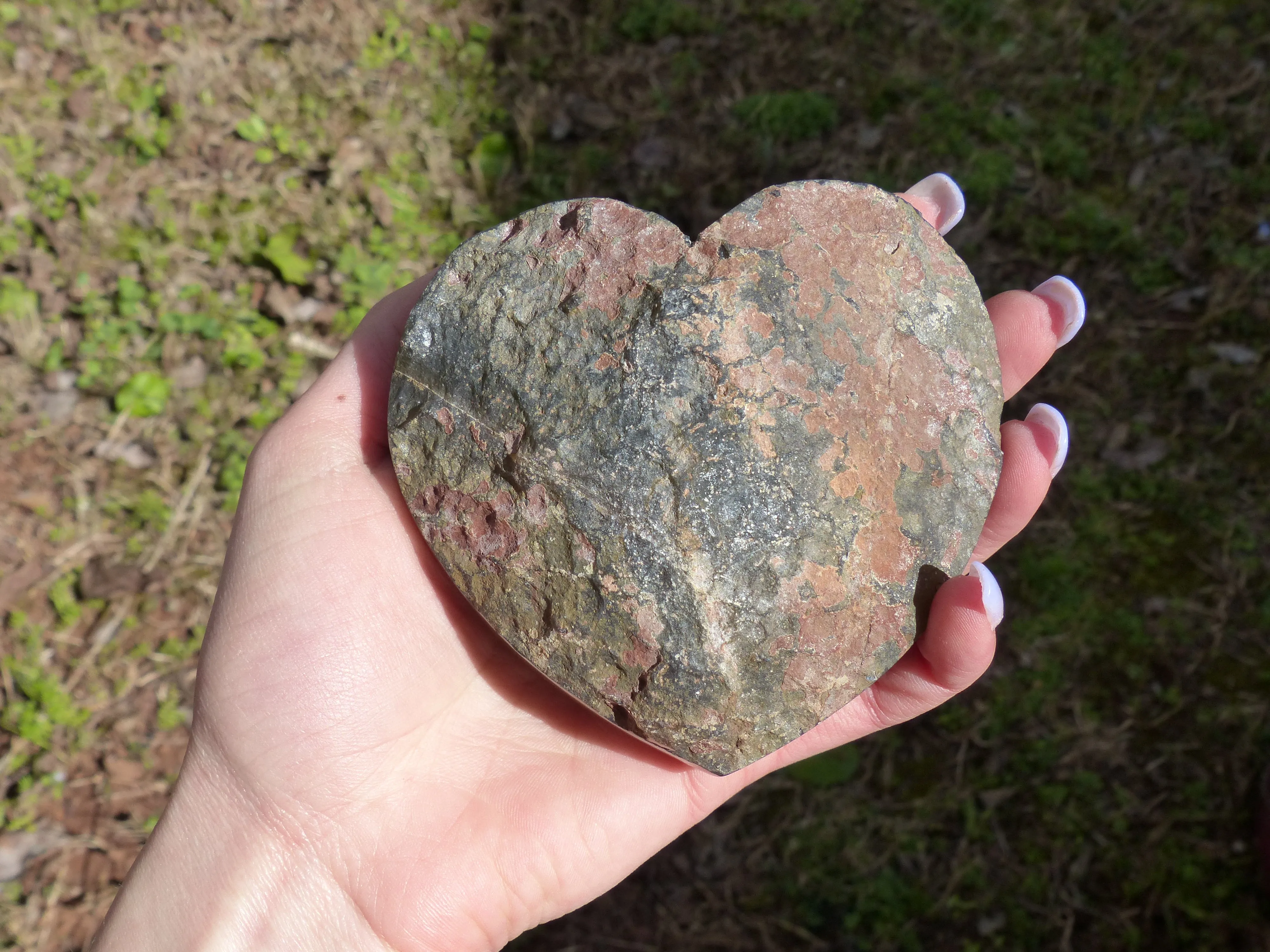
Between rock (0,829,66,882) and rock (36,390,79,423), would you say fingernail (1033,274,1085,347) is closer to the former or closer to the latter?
rock (36,390,79,423)

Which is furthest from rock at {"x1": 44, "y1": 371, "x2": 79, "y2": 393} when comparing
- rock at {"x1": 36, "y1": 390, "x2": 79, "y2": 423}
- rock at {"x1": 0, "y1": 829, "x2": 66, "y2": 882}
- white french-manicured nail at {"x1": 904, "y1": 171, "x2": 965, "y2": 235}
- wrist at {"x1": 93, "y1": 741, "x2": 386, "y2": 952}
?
white french-manicured nail at {"x1": 904, "y1": 171, "x2": 965, "y2": 235}

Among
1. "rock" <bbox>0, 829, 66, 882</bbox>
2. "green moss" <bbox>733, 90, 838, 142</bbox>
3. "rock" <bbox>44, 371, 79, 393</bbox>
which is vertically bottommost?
"rock" <bbox>0, 829, 66, 882</bbox>

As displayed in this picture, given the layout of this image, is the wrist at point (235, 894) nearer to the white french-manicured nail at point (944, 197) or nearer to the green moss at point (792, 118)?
the white french-manicured nail at point (944, 197)

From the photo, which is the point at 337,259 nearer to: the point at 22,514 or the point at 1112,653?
the point at 22,514

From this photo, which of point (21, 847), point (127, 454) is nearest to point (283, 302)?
point (127, 454)

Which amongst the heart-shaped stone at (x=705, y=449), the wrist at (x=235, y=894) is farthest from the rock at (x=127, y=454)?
the heart-shaped stone at (x=705, y=449)
